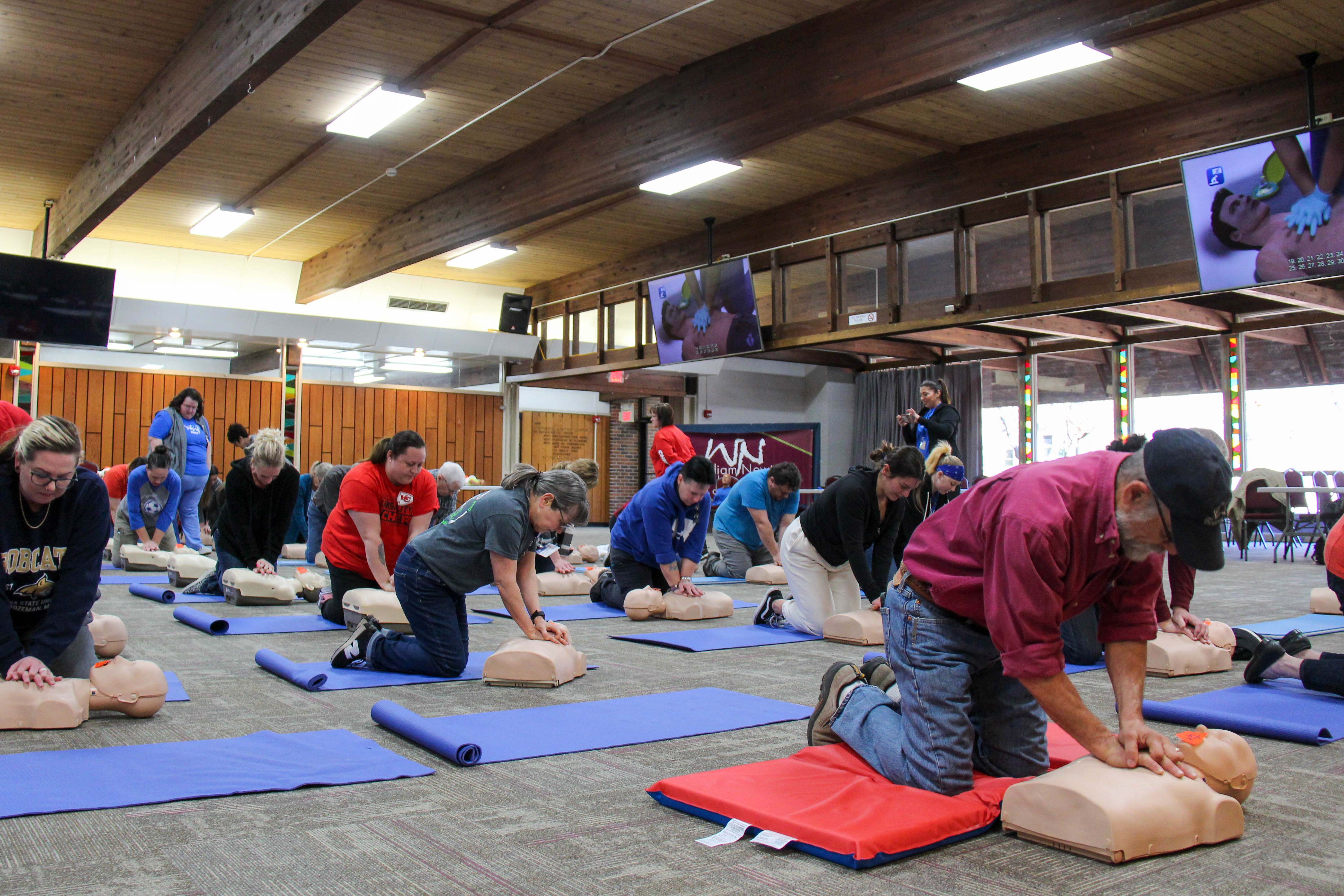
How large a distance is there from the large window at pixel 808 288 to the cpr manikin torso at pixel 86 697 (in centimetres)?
891

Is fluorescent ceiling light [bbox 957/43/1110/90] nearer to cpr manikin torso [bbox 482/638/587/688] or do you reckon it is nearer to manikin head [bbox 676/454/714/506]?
manikin head [bbox 676/454/714/506]

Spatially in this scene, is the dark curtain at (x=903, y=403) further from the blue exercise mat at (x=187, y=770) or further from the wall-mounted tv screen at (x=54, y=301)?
the blue exercise mat at (x=187, y=770)

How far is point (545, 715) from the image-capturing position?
328cm

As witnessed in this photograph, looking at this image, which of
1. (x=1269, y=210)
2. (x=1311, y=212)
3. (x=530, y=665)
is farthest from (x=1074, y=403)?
(x=530, y=665)

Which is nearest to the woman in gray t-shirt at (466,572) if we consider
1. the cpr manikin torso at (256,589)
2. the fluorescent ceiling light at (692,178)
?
the cpr manikin torso at (256,589)

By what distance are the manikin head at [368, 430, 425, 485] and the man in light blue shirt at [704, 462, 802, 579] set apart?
2.73m

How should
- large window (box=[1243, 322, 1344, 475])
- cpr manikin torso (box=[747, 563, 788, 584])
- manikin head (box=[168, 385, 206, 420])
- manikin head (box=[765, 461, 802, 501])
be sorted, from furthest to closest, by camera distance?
large window (box=[1243, 322, 1344, 475]) < manikin head (box=[168, 385, 206, 420]) < cpr manikin torso (box=[747, 563, 788, 584]) < manikin head (box=[765, 461, 802, 501])

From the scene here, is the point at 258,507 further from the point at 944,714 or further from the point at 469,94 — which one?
the point at 944,714

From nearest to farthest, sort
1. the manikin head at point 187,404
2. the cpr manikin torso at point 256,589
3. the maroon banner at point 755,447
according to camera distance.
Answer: the cpr manikin torso at point 256,589 < the manikin head at point 187,404 < the maroon banner at point 755,447

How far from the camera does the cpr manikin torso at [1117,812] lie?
6.47 ft

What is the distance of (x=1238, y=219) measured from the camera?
694cm

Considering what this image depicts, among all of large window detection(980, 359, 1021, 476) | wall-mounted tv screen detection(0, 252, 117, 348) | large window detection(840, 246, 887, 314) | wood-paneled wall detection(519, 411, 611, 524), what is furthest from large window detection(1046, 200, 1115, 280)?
wall-mounted tv screen detection(0, 252, 117, 348)

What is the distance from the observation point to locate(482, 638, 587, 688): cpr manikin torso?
3.78 meters

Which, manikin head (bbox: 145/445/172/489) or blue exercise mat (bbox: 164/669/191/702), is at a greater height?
manikin head (bbox: 145/445/172/489)
